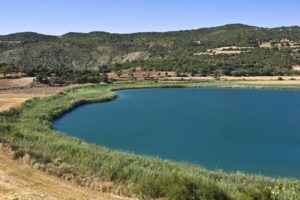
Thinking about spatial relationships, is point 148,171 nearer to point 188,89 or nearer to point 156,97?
point 156,97

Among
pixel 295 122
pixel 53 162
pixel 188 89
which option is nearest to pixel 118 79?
pixel 188 89

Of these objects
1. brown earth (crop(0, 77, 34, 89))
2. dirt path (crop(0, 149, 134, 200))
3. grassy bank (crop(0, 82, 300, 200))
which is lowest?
brown earth (crop(0, 77, 34, 89))

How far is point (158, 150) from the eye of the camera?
3091cm

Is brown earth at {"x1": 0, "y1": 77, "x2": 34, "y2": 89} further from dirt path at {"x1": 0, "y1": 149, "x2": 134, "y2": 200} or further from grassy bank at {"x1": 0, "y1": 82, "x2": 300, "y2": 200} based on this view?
dirt path at {"x1": 0, "y1": 149, "x2": 134, "y2": 200}

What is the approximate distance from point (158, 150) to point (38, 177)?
1388 centimetres

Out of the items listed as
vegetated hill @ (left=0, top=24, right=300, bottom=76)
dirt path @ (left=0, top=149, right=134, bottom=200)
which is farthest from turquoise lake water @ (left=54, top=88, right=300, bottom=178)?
vegetated hill @ (left=0, top=24, right=300, bottom=76)

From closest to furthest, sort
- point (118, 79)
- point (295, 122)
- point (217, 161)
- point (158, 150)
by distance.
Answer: point (217, 161) → point (158, 150) → point (295, 122) → point (118, 79)

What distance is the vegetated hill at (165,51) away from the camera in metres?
112

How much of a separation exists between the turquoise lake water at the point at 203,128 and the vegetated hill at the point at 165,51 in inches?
1636

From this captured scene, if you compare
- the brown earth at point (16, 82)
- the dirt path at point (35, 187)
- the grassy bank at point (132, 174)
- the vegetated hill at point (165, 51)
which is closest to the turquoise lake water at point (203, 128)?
the grassy bank at point (132, 174)

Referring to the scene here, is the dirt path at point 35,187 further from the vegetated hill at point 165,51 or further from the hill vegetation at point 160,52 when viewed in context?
the vegetated hill at point 165,51

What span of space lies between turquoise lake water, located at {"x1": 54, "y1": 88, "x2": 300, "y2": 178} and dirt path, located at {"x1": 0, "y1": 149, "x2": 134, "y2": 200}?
10681 mm

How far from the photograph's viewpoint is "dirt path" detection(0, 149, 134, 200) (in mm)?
15562

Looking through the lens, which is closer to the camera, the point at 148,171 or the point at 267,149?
the point at 148,171
